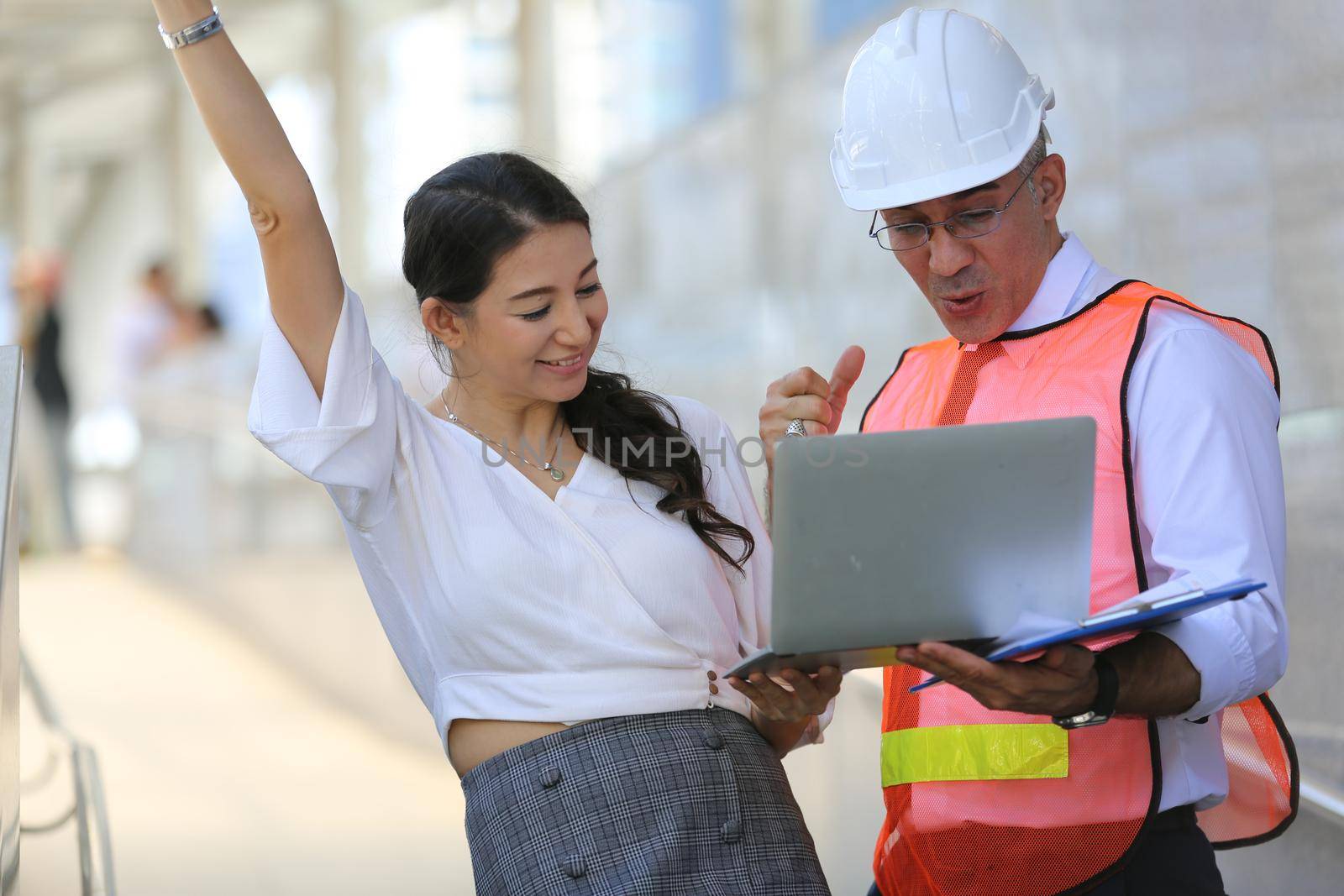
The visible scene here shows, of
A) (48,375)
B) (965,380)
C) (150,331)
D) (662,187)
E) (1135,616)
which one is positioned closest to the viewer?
(1135,616)

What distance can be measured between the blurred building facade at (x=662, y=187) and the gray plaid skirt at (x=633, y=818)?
0.64m

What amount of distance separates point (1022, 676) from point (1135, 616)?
13 cm

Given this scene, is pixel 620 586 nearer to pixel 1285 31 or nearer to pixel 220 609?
pixel 1285 31

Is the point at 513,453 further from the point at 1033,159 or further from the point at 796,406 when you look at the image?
the point at 1033,159

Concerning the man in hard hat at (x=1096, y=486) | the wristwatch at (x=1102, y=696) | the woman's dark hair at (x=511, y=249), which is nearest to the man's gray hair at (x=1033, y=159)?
the man in hard hat at (x=1096, y=486)

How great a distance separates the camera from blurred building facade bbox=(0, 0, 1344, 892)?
97.7 inches

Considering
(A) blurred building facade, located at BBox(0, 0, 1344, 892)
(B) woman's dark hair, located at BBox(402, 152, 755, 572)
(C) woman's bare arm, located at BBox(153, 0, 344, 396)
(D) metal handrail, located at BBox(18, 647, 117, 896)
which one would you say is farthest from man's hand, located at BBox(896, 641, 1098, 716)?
(D) metal handrail, located at BBox(18, 647, 117, 896)

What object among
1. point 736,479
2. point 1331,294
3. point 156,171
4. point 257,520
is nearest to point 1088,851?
point 736,479

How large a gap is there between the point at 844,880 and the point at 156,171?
15.5 meters

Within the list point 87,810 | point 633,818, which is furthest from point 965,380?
point 87,810

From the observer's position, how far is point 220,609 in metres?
6.89

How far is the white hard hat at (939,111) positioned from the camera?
5.89 ft

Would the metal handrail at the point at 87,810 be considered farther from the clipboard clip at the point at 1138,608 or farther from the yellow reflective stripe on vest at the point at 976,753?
the clipboard clip at the point at 1138,608

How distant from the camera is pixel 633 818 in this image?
1617mm
